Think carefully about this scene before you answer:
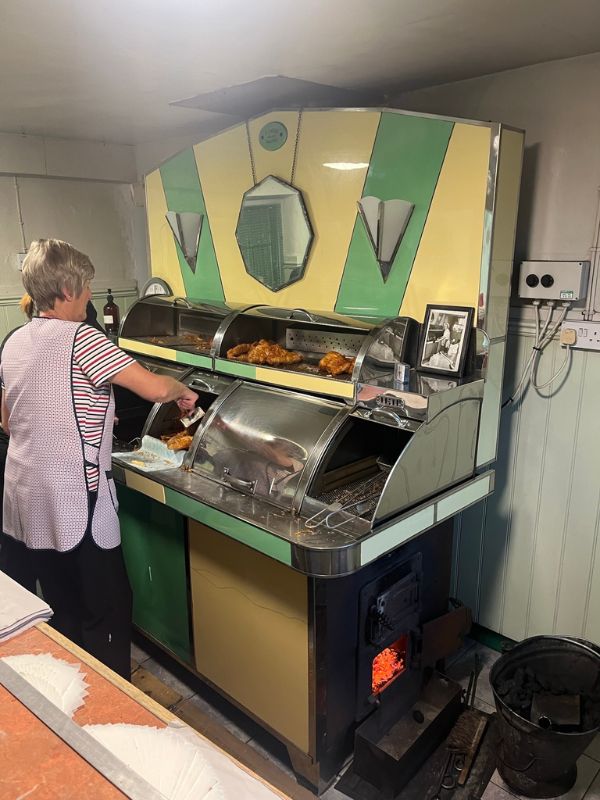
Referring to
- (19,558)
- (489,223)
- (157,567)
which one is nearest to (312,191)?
(489,223)

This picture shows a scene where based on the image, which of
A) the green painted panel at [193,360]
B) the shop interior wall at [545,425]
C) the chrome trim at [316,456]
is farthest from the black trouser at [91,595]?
the shop interior wall at [545,425]

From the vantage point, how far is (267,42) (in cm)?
197

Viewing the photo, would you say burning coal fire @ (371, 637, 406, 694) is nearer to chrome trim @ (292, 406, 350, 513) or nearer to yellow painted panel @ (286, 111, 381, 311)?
chrome trim @ (292, 406, 350, 513)

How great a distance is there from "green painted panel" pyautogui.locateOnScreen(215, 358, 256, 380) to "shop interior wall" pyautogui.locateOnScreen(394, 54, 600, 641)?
1115 mm

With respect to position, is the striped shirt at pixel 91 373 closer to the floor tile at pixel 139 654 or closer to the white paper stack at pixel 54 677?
the white paper stack at pixel 54 677

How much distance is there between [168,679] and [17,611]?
1537mm

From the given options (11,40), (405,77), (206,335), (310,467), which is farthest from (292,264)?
(11,40)

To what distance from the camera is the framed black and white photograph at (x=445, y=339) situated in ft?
7.21

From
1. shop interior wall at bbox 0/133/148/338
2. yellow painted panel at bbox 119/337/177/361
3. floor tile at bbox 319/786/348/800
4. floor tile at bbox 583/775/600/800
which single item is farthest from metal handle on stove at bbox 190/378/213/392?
shop interior wall at bbox 0/133/148/338

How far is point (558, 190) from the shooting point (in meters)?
2.31

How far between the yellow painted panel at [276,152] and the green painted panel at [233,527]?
1.50m

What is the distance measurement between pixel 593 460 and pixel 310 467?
121 cm

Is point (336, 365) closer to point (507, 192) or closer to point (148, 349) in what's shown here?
point (507, 192)

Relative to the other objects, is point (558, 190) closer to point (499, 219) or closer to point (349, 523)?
point (499, 219)
